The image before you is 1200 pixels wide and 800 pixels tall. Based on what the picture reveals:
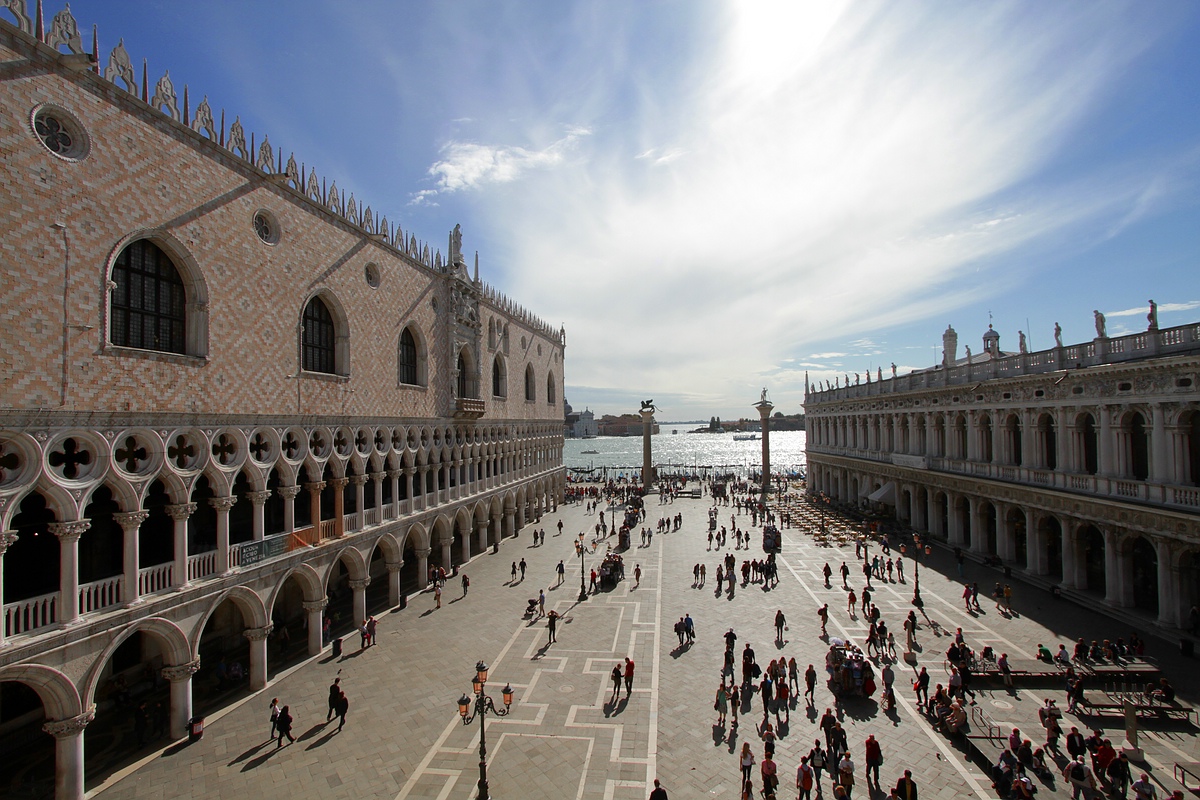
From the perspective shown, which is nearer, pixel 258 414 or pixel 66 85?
pixel 66 85

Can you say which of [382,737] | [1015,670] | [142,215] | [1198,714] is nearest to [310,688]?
[382,737]

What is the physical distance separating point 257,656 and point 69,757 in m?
4.91

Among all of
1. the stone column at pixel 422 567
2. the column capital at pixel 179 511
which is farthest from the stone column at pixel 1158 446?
the column capital at pixel 179 511

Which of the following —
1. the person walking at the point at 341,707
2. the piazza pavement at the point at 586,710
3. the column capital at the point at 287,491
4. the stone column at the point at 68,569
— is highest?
the column capital at the point at 287,491

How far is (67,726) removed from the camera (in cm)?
1130

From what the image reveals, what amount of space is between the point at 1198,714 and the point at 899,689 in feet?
21.1

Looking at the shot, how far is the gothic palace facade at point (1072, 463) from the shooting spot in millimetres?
18078

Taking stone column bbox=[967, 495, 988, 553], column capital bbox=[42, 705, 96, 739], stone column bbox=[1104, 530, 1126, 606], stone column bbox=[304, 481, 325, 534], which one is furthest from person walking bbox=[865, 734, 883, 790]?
stone column bbox=[967, 495, 988, 553]

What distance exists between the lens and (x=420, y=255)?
85.5 ft

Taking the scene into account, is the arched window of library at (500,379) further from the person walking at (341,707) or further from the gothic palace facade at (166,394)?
the person walking at (341,707)

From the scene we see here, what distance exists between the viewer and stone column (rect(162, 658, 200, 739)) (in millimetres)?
13711

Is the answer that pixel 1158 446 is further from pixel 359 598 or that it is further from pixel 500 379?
pixel 500 379

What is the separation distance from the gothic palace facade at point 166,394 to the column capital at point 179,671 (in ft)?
0.17

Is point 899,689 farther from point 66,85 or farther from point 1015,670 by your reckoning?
point 66,85
